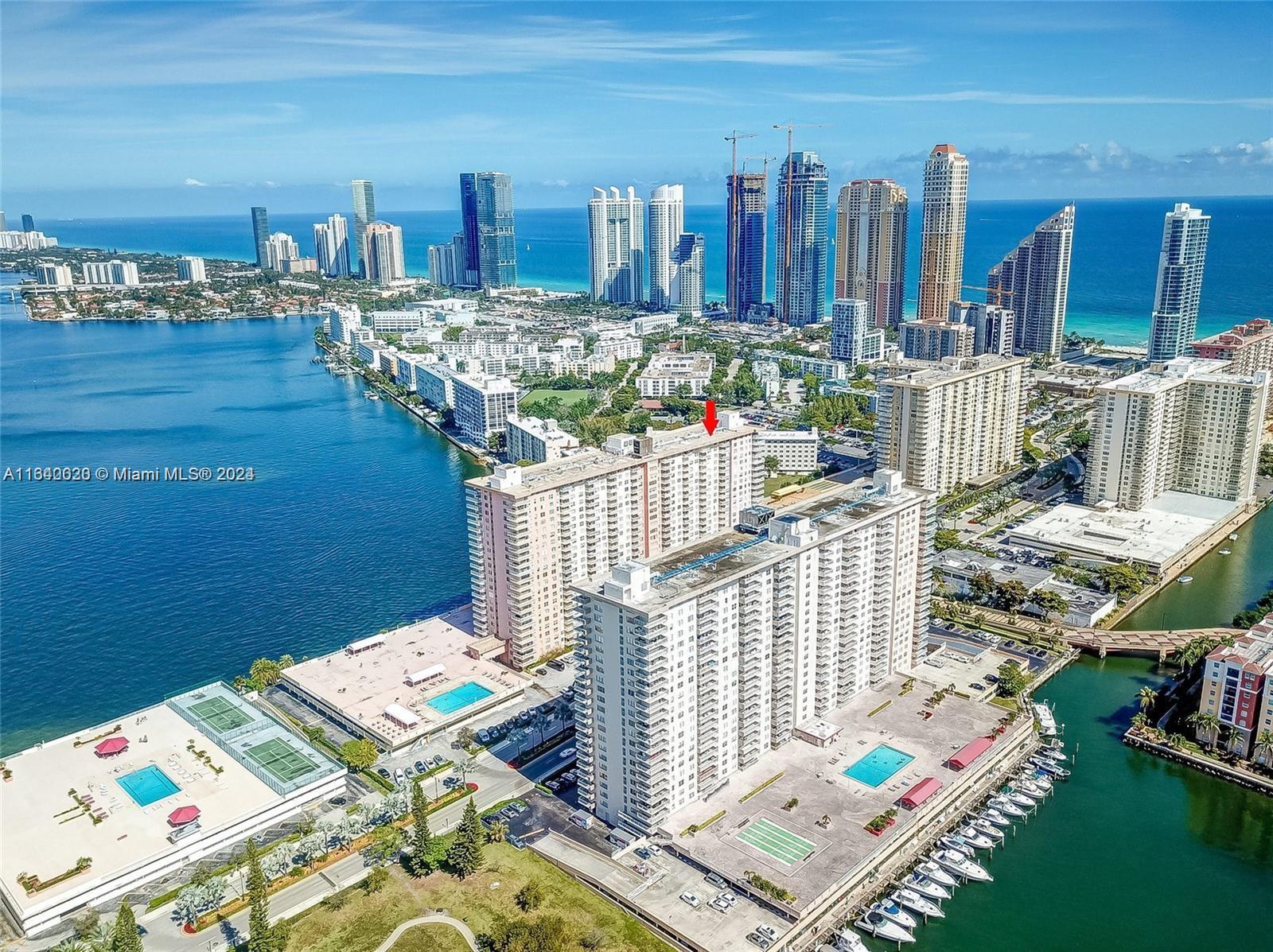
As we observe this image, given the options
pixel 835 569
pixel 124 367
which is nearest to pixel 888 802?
pixel 835 569

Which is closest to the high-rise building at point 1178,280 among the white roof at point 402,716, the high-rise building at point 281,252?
the white roof at point 402,716

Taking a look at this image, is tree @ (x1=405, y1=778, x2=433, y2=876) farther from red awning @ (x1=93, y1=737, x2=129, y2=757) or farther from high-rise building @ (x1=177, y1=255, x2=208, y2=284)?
high-rise building @ (x1=177, y1=255, x2=208, y2=284)

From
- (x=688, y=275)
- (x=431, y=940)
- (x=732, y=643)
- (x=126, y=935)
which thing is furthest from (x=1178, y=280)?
(x=126, y=935)

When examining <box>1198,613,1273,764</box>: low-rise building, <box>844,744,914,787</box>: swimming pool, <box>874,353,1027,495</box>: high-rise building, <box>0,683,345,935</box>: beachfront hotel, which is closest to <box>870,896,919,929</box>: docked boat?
<box>844,744,914,787</box>: swimming pool

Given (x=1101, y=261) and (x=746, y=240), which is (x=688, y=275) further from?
(x=1101, y=261)

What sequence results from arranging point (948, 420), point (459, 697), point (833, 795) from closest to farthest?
point (833, 795)
point (459, 697)
point (948, 420)

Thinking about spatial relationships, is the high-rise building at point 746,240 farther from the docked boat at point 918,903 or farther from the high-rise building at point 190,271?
the docked boat at point 918,903
